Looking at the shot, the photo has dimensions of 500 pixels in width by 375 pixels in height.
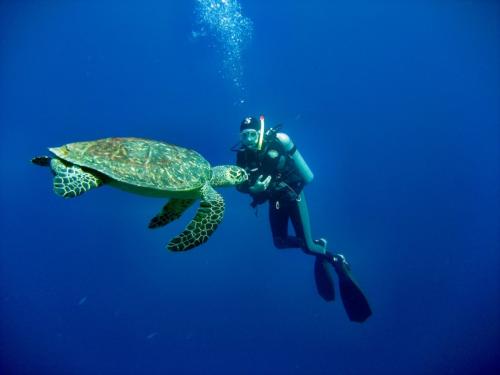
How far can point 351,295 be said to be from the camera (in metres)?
9.26

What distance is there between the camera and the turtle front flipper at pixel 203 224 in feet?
14.4

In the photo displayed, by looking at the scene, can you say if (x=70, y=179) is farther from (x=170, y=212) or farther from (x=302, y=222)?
(x=302, y=222)

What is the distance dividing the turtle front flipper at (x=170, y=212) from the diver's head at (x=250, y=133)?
185cm

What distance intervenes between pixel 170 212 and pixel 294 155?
313cm

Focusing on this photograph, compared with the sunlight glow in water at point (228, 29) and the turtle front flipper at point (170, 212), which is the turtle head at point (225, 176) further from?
the sunlight glow in water at point (228, 29)

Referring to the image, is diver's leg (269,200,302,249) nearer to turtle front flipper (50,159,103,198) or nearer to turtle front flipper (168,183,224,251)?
turtle front flipper (168,183,224,251)

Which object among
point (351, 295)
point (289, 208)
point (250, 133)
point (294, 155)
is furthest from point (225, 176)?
point (351, 295)

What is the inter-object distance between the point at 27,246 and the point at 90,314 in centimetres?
1447

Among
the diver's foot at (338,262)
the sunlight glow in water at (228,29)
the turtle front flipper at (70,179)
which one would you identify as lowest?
the turtle front flipper at (70,179)

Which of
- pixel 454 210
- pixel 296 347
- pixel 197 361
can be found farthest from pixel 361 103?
pixel 197 361

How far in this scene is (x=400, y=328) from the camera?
26562mm

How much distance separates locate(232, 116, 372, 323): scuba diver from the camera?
274 inches

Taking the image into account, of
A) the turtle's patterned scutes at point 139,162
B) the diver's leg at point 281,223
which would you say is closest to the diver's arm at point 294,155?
the diver's leg at point 281,223

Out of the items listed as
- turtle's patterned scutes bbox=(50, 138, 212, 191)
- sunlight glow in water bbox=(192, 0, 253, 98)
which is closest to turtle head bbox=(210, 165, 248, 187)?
turtle's patterned scutes bbox=(50, 138, 212, 191)
